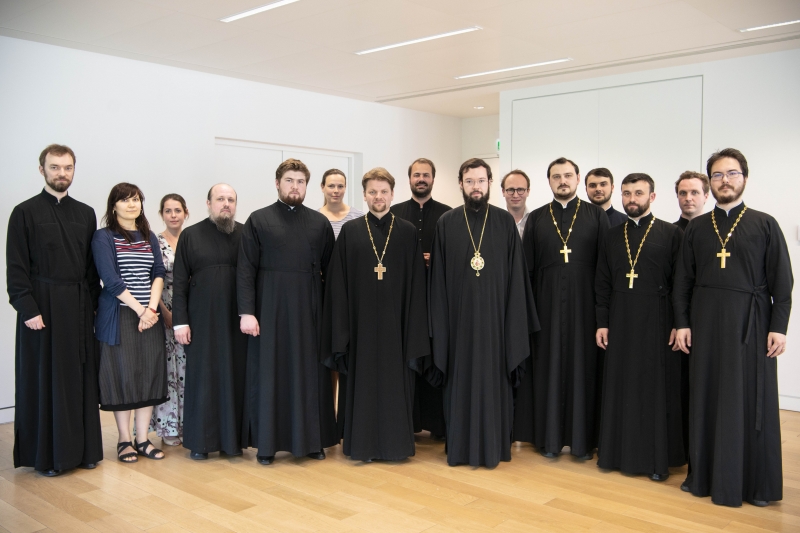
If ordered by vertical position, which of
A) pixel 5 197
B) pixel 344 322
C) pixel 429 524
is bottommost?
pixel 429 524

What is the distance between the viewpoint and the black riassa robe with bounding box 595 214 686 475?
4262mm

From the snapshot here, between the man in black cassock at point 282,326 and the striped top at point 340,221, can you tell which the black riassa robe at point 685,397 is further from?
the striped top at point 340,221

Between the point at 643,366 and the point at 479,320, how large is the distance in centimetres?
99

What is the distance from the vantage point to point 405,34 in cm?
589

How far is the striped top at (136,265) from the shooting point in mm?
4520

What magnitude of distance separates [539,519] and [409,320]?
4.78 feet

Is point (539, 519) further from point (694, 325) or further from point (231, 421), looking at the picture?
point (231, 421)

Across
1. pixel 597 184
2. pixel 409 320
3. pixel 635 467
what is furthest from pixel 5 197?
pixel 635 467

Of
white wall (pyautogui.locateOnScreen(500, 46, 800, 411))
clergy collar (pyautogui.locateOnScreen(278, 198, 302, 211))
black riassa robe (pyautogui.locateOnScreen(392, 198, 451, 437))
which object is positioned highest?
white wall (pyautogui.locateOnScreen(500, 46, 800, 411))

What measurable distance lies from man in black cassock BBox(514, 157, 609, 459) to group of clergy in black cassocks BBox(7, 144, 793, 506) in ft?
0.04

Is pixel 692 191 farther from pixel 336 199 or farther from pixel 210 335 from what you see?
pixel 210 335

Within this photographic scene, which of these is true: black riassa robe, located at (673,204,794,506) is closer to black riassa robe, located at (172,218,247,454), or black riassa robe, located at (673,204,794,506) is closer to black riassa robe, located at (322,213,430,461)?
black riassa robe, located at (322,213,430,461)

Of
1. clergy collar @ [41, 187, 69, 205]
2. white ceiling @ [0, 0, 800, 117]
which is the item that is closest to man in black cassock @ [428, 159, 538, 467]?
white ceiling @ [0, 0, 800, 117]

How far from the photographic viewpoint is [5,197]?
19.2 feet
